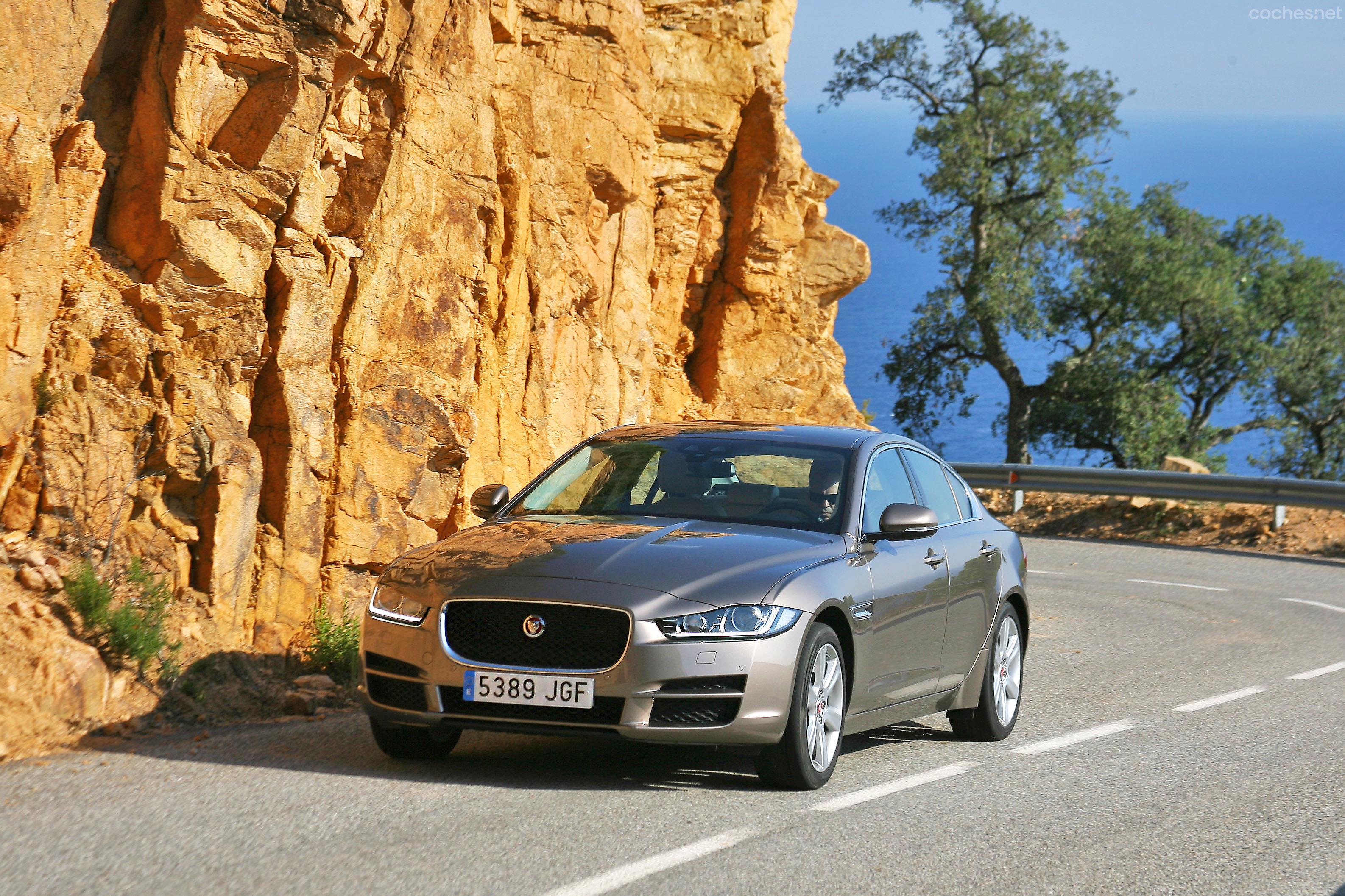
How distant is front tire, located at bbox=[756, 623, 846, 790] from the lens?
641cm

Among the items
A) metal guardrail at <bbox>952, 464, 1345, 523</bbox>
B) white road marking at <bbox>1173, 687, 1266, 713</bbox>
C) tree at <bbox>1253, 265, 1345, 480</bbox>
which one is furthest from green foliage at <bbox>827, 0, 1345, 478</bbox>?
white road marking at <bbox>1173, 687, 1266, 713</bbox>

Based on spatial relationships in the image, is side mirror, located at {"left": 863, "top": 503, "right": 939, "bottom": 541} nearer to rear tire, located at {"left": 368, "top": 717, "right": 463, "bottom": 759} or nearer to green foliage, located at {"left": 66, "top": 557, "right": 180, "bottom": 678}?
rear tire, located at {"left": 368, "top": 717, "right": 463, "bottom": 759}

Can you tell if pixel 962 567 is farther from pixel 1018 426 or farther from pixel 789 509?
pixel 1018 426

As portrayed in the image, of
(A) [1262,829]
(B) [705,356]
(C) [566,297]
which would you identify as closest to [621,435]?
(A) [1262,829]

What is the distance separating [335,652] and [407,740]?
297 centimetres

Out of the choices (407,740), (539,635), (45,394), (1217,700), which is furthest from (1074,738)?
(45,394)

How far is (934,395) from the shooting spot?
3769cm

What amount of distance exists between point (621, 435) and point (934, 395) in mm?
30190

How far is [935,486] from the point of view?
8641 mm

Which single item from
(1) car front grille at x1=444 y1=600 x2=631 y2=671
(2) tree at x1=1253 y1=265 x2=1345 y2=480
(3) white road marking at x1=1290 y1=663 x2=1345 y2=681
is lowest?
(3) white road marking at x1=1290 y1=663 x2=1345 y2=681

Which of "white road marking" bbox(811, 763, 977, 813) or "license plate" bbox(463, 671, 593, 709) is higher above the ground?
"license plate" bbox(463, 671, 593, 709)

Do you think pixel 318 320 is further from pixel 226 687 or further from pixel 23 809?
pixel 23 809

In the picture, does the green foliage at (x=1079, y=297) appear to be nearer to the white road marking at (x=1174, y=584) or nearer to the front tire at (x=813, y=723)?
the white road marking at (x=1174, y=584)

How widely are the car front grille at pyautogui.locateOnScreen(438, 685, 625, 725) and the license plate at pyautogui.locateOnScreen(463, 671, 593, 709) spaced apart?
18 millimetres
